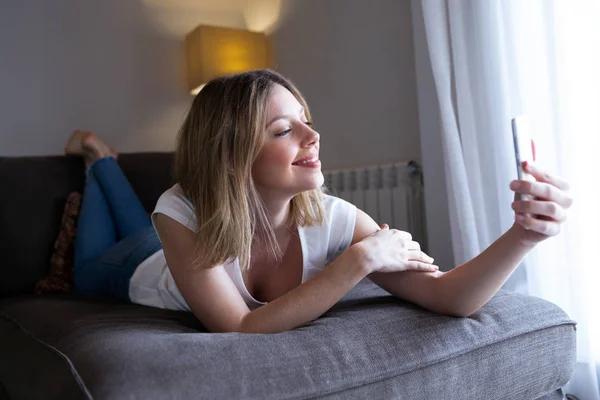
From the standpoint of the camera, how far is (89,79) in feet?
10.1

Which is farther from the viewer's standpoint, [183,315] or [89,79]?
[89,79]

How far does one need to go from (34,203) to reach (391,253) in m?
1.31

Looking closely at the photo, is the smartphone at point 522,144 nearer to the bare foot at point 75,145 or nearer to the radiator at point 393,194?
the radiator at point 393,194

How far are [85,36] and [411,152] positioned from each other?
1.82m

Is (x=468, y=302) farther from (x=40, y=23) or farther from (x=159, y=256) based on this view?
(x=40, y=23)

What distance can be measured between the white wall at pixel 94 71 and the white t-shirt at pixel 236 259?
5.47 ft

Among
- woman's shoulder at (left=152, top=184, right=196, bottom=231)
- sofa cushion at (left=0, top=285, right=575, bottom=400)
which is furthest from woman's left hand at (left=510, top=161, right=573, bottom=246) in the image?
woman's shoulder at (left=152, top=184, right=196, bottom=231)

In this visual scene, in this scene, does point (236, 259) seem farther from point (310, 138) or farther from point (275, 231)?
point (310, 138)

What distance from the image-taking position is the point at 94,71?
3.07 metres

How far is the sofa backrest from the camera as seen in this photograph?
1836 millimetres

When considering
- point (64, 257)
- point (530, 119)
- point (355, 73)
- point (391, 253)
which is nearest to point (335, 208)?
point (391, 253)

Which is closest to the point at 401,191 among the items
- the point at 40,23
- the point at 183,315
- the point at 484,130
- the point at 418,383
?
the point at 484,130

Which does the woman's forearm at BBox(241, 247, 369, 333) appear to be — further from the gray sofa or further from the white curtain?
the white curtain

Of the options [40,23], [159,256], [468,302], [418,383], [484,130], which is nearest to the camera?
[418,383]
